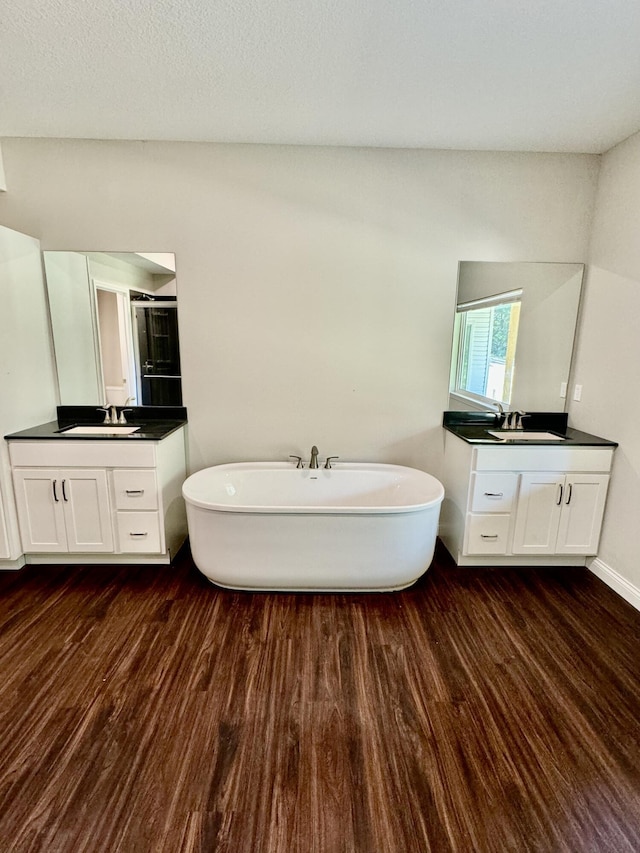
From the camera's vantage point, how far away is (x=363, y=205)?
8.95ft

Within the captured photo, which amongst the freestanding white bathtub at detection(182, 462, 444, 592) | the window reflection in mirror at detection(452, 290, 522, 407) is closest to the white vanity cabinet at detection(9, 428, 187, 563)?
the freestanding white bathtub at detection(182, 462, 444, 592)

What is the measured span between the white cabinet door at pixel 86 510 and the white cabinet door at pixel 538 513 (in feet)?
8.38

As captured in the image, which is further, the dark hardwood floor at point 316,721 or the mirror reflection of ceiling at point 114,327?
the mirror reflection of ceiling at point 114,327

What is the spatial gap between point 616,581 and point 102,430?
132 inches

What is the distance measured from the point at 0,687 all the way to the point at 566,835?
7.01 feet

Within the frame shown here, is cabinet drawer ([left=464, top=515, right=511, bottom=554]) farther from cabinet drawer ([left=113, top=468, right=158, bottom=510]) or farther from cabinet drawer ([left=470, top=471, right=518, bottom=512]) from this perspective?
cabinet drawer ([left=113, top=468, right=158, bottom=510])

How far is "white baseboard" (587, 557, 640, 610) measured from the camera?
237 cm

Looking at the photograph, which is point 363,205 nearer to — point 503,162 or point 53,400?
point 503,162

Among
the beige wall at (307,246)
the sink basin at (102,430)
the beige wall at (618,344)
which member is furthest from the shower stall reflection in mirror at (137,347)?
the beige wall at (618,344)

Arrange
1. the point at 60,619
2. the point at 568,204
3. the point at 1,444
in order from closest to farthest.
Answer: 1. the point at 60,619
2. the point at 1,444
3. the point at 568,204

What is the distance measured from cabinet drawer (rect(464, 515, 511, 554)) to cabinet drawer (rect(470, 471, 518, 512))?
0.06 meters

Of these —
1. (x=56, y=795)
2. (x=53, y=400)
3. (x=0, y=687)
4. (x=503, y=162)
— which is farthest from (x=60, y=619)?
(x=503, y=162)

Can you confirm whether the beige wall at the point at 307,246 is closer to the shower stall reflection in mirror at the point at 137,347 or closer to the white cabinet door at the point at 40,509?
the shower stall reflection in mirror at the point at 137,347

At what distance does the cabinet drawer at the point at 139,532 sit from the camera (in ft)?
8.45
